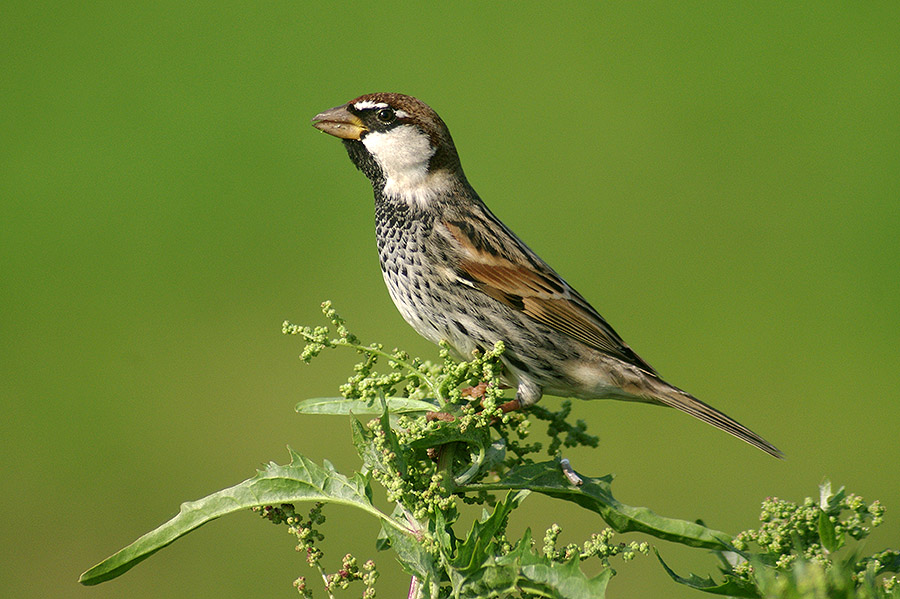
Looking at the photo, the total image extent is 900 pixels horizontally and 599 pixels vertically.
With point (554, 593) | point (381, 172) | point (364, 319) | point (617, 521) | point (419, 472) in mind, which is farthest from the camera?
point (364, 319)

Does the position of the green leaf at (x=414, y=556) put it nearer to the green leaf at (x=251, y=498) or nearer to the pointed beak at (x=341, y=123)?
the green leaf at (x=251, y=498)

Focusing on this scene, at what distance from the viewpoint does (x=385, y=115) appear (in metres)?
3.28

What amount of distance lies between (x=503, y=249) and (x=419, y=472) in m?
1.81

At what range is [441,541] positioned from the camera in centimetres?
157

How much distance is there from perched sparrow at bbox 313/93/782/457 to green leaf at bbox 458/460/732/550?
4.09 feet

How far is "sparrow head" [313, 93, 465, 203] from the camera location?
329cm

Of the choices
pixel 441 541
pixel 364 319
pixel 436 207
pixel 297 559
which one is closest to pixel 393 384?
pixel 441 541

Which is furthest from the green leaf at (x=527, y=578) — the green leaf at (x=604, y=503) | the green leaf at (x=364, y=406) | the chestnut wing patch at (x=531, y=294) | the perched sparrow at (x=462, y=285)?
the chestnut wing patch at (x=531, y=294)

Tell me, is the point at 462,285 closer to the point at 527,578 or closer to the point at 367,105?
the point at 367,105

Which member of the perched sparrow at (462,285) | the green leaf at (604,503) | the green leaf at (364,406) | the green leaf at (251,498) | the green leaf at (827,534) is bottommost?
the green leaf at (251,498)

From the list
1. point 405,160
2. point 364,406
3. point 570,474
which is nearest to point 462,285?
point 405,160

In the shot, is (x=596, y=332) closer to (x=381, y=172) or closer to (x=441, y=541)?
(x=381, y=172)

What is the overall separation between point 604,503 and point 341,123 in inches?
71.4

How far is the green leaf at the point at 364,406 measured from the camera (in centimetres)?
200
